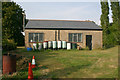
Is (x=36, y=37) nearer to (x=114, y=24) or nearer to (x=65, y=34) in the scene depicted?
(x=65, y=34)

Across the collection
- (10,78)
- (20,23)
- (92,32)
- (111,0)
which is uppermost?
(111,0)

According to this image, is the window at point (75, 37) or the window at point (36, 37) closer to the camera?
the window at point (36, 37)

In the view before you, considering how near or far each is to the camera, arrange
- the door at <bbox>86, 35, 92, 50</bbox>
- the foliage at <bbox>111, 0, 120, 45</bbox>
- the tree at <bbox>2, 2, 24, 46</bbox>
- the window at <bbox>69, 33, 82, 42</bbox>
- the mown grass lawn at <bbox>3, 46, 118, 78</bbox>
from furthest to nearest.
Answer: the tree at <bbox>2, 2, 24, 46</bbox>
the foliage at <bbox>111, 0, 120, 45</bbox>
the door at <bbox>86, 35, 92, 50</bbox>
the window at <bbox>69, 33, 82, 42</bbox>
the mown grass lawn at <bbox>3, 46, 118, 78</bbox>

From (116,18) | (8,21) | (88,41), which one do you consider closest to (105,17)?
(116,18)

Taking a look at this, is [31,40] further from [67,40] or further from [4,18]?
[4,18]

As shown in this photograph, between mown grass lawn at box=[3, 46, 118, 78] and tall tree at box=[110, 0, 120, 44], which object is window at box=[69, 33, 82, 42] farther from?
mown grass lawn at box=[3, 46, 118, 78]

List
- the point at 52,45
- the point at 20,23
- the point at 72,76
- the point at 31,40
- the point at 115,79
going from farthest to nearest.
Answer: the point at 20,23
the point at 31,40
the point at 52,45
the point at 72,76
the point at 115,79

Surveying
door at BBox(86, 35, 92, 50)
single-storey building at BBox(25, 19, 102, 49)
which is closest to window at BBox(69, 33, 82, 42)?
single-storey building at BBox(25, 19, 102, 49)

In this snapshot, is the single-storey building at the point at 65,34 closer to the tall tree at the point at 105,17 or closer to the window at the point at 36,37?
the window at the point at 36,37

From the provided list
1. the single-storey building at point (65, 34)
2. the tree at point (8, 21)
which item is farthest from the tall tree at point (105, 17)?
the tree at point (8, 21)

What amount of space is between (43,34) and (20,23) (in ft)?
46.4

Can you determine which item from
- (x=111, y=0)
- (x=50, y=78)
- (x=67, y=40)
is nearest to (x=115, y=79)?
(x=50, y=78)

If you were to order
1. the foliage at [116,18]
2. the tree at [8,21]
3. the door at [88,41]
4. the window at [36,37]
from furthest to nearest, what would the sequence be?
1. the tree at [8,21]
2. the foliage at [116,18]
3. the door at [88,41]
4. the window at [36,37]

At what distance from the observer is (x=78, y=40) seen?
61.2 feet
